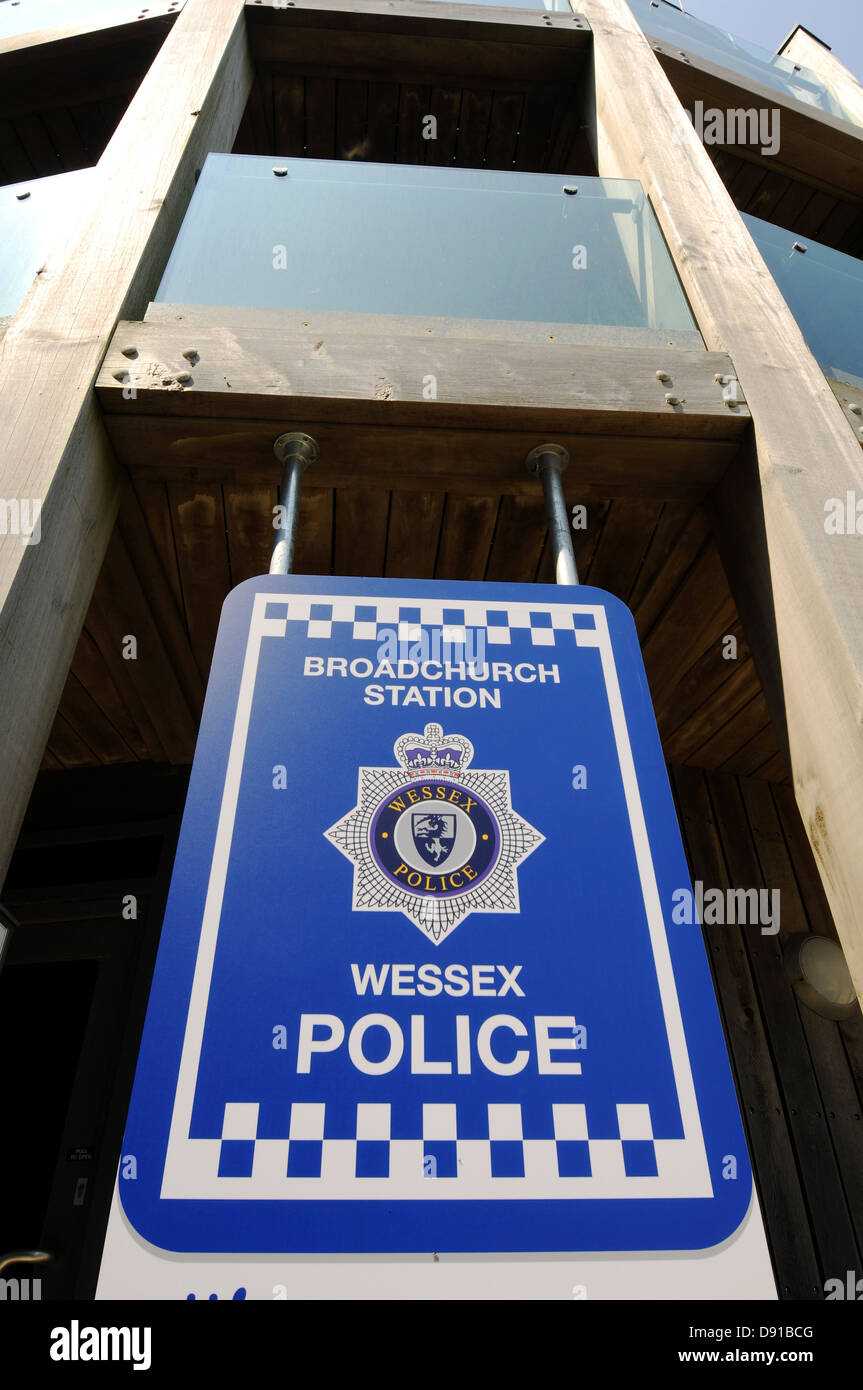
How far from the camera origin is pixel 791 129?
4.40m

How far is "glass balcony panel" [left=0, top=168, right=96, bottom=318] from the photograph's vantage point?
7.77 feet

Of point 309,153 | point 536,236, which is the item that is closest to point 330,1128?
point 536,236

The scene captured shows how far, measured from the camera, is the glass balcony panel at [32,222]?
2.37m

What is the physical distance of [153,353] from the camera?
6.73 feet

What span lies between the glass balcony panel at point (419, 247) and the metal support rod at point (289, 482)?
539 mm

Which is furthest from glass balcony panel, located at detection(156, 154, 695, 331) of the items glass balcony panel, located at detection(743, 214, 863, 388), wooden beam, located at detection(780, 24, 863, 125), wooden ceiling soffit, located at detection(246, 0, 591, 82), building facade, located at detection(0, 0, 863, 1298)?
wooden beam, located at detection(780, 24, 863, 125)

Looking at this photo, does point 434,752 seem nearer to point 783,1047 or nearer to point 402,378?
point 402,378

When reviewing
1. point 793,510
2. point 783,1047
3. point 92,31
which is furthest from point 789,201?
point 783,1047

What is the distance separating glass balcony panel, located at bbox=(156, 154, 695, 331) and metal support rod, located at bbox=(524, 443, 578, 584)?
0.55 meters

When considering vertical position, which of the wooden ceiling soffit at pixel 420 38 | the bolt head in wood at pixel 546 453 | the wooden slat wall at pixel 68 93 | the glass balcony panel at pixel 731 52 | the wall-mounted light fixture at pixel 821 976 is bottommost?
the wall-mounted light fixture at pixel 821 976

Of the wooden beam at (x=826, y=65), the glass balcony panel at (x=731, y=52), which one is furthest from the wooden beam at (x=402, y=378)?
the wooden beam at (x=826, y=65)

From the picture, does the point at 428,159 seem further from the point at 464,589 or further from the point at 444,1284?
the point at 444,1284

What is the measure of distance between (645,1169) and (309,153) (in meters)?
5.04

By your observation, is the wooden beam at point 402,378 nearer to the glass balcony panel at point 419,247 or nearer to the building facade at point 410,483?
the building facade at point 410,483
